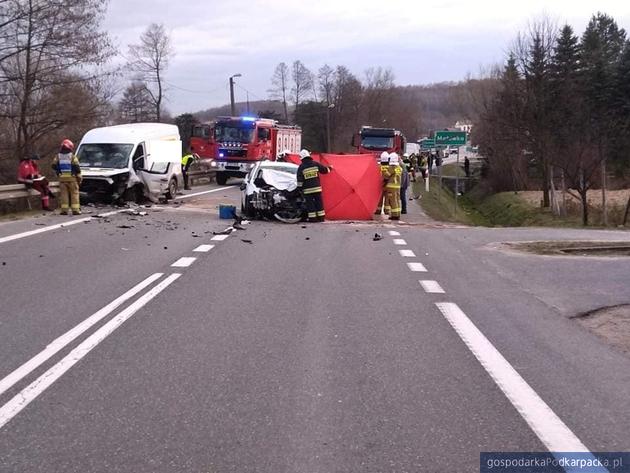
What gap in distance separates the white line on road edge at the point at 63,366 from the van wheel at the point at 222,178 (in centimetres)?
2834

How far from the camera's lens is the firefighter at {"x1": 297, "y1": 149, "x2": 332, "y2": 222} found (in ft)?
55.2

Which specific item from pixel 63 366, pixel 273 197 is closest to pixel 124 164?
pixel 273 197

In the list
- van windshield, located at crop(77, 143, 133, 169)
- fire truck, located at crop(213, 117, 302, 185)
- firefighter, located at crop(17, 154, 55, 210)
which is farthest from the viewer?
fire truck, located at crop(213, 117, 302, 185)

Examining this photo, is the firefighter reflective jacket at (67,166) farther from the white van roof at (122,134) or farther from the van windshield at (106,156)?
the white van roof at (122,134)

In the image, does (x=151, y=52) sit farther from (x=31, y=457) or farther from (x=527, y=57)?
(x=31, y=457)

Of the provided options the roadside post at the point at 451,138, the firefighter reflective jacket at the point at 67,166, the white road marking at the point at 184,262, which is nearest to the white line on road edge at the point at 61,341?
the white road marking at the point at 184,262

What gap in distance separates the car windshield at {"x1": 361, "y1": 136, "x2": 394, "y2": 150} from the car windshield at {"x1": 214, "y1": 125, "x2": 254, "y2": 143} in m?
6.33

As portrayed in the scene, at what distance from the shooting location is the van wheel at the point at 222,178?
35.9m

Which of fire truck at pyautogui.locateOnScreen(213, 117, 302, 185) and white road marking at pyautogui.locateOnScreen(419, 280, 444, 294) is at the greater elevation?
fire truck at pyautogui.locateOnScreen(213, 117, 302, 185)

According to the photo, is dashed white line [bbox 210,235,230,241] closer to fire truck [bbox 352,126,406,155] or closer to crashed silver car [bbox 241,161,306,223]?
crashed silver car [bbox 241,161,306,223]

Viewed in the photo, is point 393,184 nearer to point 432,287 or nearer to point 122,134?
point 122,134

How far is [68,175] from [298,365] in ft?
43.9

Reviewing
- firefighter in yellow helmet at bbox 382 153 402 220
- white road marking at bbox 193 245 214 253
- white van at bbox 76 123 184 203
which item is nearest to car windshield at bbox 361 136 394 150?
white van at bbox 76 123 184 203

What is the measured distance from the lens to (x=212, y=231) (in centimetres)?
1516
